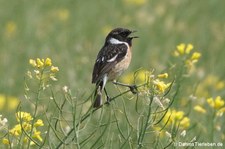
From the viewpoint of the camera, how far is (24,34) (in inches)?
455

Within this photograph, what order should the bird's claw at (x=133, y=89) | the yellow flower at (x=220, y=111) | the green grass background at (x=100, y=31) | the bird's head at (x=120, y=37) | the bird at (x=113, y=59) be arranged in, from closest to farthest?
the bird's claw at (x=133, y=89), the yellow flower at (x=220, y=111), the bird at (x=113, y=59), the bird's head at (x=120, y=37), the green grass background at (x=100, y=31)

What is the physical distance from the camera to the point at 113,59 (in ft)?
20.7

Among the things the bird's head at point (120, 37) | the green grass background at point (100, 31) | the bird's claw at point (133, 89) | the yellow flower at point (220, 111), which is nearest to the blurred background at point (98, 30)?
the green grass background at point (100, 31)

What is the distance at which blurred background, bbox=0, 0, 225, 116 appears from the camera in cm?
1040

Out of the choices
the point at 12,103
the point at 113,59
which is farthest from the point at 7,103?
the point at 113,59

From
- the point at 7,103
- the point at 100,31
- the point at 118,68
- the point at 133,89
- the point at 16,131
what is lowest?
the point at 16,131

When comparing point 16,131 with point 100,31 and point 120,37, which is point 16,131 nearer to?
point 120,37

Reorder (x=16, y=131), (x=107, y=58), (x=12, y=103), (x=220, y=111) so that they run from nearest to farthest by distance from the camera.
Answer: (x=16, y=131) → (x=220, y=111) → (x=107, y=58) → (x=12, y=103)

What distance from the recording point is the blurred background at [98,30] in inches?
409

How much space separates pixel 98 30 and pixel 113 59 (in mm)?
5614

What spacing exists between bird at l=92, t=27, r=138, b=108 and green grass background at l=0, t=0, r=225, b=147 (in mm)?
2671

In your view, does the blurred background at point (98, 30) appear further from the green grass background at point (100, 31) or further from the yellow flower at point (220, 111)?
the yellow flower at point (220, 111)

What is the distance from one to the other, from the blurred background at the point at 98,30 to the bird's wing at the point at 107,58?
2905mm

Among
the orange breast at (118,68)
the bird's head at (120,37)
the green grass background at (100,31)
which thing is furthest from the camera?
the green grass background at (100,31)
